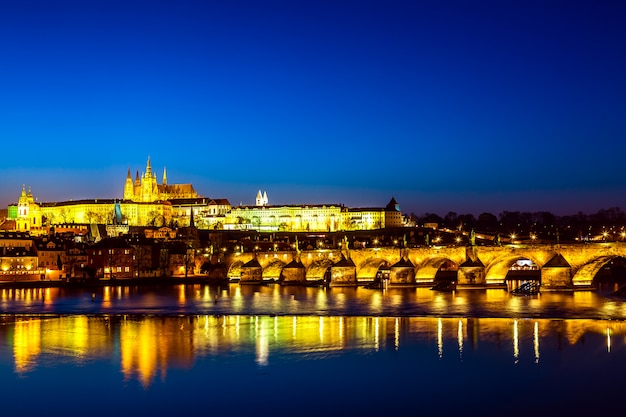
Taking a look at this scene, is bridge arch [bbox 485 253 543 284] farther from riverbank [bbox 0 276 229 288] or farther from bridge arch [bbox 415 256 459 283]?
riverbank [bbox 0 276 229 288]

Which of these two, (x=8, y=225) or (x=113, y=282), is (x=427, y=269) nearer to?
(x=113, y=282)

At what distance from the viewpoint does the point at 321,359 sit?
26.3 m

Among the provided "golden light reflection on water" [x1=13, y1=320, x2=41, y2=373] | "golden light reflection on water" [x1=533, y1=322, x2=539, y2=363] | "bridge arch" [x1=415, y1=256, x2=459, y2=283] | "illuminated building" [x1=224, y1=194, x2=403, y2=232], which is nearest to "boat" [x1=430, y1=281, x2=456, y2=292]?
"bridge arch" [x1=415, y1=256, x2=459, y2=283]

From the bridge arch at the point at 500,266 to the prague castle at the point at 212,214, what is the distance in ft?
329

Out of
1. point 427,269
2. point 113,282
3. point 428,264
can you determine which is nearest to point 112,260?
point 113,282

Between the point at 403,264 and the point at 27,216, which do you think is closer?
the point at 403,264

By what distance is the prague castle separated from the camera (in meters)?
160

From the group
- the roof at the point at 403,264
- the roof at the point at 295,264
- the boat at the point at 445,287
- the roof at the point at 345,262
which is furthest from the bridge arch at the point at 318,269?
the boat at the point at 445,287

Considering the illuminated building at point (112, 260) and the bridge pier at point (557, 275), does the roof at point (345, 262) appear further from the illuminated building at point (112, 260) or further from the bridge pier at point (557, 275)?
the illuminated building at point (112, 260)

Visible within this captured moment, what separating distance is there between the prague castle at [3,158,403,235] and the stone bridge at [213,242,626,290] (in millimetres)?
79395

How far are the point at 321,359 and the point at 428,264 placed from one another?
3491 centimetres

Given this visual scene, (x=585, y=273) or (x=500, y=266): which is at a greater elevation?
(x=500, y=266)

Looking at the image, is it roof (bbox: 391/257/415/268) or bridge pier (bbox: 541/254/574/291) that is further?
roof (bbox: 391/257/415/268)

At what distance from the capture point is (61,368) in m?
25.0
